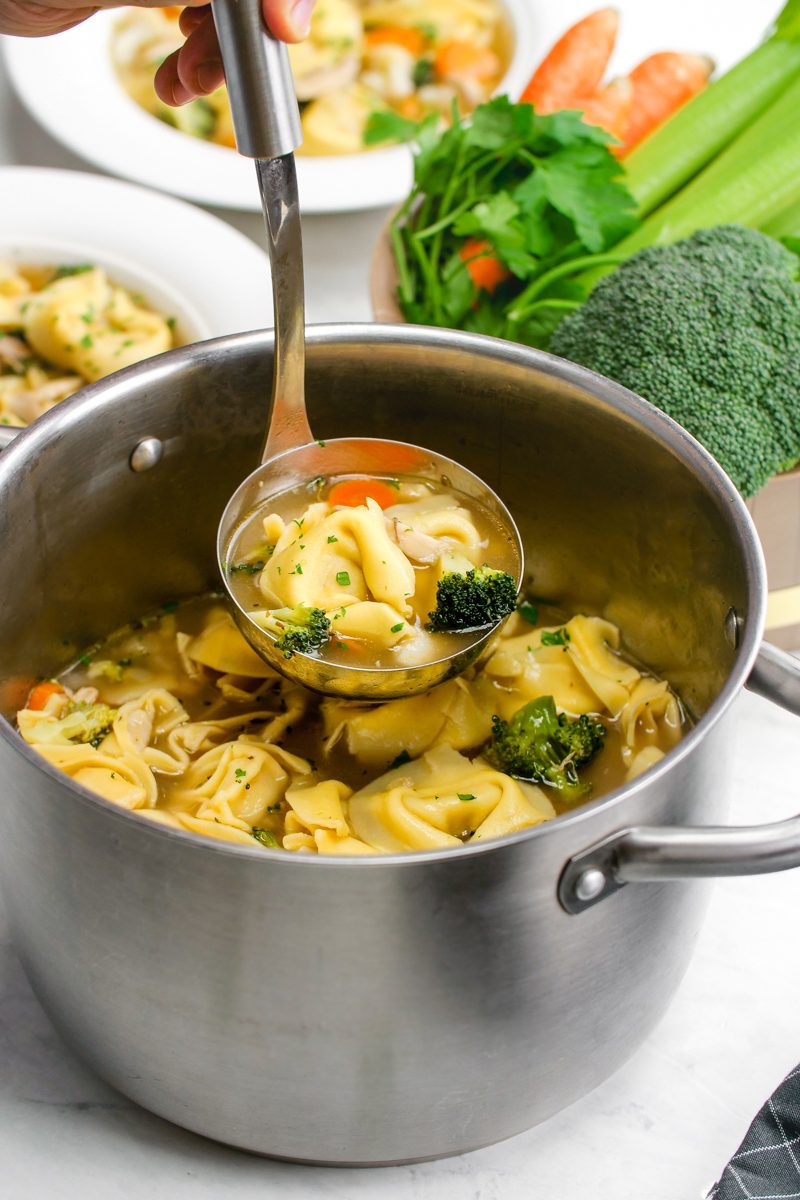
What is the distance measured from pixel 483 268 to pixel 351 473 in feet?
2.55

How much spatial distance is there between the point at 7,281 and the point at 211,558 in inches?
39.0

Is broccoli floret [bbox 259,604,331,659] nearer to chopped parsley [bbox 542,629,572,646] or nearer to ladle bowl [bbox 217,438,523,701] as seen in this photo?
ladle bowl [bbox 217,438,523,701]

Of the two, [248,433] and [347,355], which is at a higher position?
[347,355]

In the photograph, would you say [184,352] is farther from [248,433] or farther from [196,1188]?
[196,1188]

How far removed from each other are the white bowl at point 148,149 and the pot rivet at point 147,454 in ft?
3.78

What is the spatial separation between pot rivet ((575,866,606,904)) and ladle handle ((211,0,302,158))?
960 mm

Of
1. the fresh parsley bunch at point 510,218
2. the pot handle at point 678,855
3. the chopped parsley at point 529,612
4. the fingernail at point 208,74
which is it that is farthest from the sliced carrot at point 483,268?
the pot handle at point 678,855

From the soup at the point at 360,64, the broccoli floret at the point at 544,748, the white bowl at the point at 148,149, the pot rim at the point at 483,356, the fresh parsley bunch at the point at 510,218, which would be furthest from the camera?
the soup at the point at 360,64

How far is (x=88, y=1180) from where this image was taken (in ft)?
4.58

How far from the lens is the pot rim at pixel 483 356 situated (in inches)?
40.6

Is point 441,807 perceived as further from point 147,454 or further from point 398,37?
point 398,37

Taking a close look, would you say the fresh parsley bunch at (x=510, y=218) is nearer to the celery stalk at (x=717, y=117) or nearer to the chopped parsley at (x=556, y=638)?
the celery stalk at (x=717, y=117)

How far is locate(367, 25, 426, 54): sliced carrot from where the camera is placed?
349 cm

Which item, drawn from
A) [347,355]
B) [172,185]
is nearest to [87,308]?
[172,185]
